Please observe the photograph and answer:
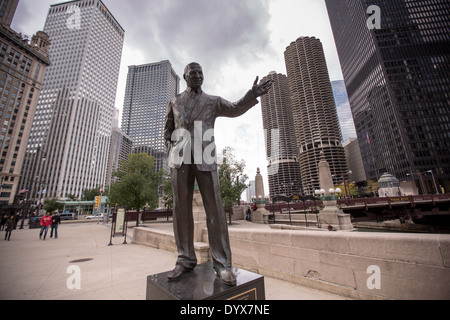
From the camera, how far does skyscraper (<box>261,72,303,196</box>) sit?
361 ft

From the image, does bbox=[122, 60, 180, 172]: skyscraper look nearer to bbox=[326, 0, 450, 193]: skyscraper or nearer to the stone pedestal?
bbox=[326, 0, 450, 193]: skyscraper

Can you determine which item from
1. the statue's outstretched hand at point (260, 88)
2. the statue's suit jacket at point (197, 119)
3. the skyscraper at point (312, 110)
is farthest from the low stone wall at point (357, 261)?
the skyscraper at point (312, 110)

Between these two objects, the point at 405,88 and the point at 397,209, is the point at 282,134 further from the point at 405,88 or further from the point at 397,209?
A: the point at 397,209

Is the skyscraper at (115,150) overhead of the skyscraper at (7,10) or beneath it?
beneath

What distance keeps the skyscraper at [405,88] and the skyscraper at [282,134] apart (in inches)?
1586

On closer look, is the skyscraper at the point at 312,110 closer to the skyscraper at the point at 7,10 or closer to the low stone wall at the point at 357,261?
the low stone wall at the point at 357,261

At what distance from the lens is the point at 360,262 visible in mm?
3039

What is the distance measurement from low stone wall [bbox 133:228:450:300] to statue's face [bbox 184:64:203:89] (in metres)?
3.49

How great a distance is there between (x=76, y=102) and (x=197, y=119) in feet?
372

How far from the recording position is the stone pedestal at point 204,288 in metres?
1.85

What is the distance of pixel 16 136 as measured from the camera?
6038cm
